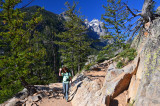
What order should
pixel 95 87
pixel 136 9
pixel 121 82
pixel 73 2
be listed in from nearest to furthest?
pixel 121 82 → pixel 136 9 → pixel 95 87 → pixel 73 2

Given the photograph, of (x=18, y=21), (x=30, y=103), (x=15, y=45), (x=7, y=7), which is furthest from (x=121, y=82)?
(x=7, y=7)

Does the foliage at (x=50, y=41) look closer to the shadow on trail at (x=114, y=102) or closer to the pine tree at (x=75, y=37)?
the pine tree at (x=75, y=37)

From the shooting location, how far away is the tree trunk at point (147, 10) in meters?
5.67

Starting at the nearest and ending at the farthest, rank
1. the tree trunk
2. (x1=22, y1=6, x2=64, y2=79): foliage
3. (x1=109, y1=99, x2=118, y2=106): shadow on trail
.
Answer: (x1=109, y1=99, x2=118, y2=106): shadow on trail
the tree trunk
(x1=22, y1=6, x2=64, y2=79): foliage

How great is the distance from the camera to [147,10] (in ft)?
19.0

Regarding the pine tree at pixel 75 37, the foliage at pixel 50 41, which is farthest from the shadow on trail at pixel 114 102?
the pine tree at pixel 75 37

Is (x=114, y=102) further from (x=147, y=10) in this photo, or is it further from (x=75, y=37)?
(x=75, y=37)

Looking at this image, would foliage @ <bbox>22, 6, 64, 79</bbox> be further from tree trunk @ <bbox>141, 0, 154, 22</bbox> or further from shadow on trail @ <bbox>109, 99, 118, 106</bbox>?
tree trunk @ <bbox>141, 0, 154, 22</bbox>

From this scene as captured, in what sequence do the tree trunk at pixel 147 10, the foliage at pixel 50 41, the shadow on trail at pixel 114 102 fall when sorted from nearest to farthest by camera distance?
the shadow on trail at pixel 114 102 → the tree trunk at pixel 147 10 → the foliage at pixel 50 41

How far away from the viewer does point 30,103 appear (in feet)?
21.9

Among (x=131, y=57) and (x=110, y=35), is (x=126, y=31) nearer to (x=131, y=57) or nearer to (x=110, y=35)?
(x=131, y=57)

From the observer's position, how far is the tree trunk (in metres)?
5.67

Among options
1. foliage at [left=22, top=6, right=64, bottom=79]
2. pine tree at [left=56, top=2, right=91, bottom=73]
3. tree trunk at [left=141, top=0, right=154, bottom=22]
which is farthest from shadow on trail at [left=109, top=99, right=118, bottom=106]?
pine tree at [left=56, top=2, right=91, bottom=73]

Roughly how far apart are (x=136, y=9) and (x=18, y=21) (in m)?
7.82
